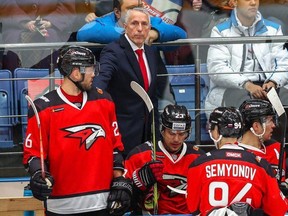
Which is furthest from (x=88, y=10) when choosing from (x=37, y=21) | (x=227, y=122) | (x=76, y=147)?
(x=227, y=122)

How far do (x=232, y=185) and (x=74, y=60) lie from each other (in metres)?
1.13

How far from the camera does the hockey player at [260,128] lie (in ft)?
17.1

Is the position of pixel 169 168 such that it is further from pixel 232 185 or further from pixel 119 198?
pixel 232 185

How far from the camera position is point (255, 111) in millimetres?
5297

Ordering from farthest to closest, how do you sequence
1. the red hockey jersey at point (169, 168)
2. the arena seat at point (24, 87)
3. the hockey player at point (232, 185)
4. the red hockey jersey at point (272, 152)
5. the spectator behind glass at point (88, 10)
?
the spectator behind glass at point (88, 10) < the arena seat at point (24, 87) < the red hockey jersey at point (272, 152) < the red hockey jersey at point (169, 168) < the hockey player at point (232, 185)

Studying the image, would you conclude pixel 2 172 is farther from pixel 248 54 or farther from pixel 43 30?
pixel 248 54

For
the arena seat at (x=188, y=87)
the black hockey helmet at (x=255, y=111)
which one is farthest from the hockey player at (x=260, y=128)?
the arena seat at (x=188, y=87)

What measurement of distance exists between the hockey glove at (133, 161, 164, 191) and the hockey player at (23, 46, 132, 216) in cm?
28

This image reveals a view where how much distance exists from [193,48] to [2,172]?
65.8 inches

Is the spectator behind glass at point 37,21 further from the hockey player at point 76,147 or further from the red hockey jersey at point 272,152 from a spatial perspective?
the red hockey jersey at point 272,152

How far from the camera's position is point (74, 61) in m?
4.64

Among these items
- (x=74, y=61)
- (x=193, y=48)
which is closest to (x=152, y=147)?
(x=74, y=61)

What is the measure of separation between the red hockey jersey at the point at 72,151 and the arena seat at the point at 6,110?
57.3 inches

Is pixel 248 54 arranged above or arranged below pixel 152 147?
above
